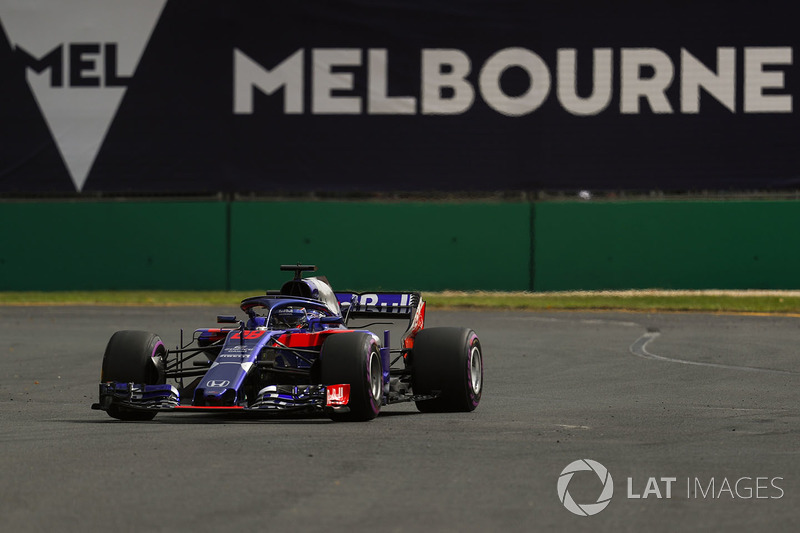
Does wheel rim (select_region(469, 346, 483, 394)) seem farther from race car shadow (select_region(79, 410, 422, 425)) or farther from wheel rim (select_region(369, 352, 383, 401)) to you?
wheel rim (select_region(369, 352, 383, 401))

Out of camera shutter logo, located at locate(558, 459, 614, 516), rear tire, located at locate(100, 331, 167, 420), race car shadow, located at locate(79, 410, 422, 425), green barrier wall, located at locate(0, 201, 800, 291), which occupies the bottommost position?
race car shadow, located at locate(79, 410, 422, 425)

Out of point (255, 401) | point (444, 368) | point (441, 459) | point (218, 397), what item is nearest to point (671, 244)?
point (444, 368)

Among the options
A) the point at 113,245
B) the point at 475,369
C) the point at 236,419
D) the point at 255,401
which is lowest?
the point at 236,419

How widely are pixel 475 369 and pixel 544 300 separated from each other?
17.3 metres

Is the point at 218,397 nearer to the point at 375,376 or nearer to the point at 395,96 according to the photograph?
the point at 375,376

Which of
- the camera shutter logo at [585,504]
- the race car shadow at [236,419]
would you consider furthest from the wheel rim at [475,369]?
the camera shutter logo at [585,504]

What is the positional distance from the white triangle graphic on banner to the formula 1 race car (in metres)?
21.0

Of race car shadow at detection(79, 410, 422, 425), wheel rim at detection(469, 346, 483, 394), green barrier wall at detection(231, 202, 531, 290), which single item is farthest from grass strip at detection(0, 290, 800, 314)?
race car shadow at detection(79, 410, 422, 425)

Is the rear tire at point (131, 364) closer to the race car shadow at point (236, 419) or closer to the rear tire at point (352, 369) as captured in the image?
the race car shadow at point (236, 419)

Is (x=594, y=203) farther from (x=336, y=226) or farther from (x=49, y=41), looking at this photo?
(x=49, y=41)

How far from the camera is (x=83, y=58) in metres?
31.5

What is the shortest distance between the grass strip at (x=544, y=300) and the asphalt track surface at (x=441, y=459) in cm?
1137

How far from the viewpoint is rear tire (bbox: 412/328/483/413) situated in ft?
35.9

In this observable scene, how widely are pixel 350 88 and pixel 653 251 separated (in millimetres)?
7683
